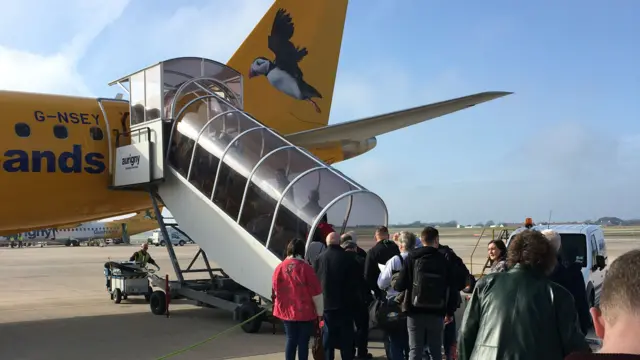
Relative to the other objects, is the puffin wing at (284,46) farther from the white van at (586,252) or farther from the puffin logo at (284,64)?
the white van at (586,252)

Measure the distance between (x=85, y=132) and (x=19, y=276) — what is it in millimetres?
14136

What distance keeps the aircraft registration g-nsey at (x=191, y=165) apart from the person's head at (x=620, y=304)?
774 cm

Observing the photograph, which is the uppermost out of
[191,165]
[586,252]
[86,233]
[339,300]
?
[191,165]

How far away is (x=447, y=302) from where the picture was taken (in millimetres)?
6777

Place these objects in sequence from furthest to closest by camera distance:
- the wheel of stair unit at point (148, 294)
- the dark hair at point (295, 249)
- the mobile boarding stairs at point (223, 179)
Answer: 1. the wheel of stair unit at point (148, 294)
2. the mobile boarding stairs at point (223, 179)
3. the dark hair at point (295, 249)

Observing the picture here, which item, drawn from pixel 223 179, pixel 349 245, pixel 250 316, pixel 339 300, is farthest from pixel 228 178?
pixel 339 300

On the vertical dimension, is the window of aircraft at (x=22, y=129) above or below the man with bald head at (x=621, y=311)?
above

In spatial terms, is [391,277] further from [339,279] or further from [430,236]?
[430,236]

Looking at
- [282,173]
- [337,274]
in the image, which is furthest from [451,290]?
[282,173]

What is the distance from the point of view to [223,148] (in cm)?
1159

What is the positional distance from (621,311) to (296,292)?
18.0 ft

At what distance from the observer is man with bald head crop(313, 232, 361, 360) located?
7453mm

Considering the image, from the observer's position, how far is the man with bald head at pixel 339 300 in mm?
7453

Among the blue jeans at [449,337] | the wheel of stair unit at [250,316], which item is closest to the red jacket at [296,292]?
the blue jeans at [449,337]
